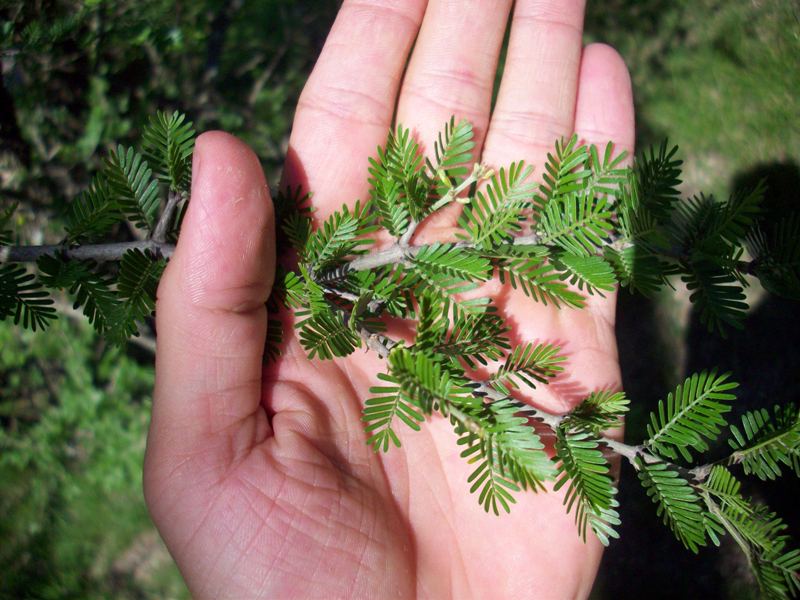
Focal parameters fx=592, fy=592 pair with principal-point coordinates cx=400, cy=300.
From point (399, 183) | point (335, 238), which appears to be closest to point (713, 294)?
point (399, 183)

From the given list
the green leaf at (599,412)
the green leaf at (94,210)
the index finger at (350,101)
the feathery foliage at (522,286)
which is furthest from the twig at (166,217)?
the green leaf at (599,412)

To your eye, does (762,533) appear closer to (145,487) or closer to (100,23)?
(145,487)

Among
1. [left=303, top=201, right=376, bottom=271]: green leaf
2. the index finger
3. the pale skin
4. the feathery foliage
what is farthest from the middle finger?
[left=303, top=201, right=376, bottom=271]: green leaf

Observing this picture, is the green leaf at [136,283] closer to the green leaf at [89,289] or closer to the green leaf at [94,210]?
the green leaf at [89,289]

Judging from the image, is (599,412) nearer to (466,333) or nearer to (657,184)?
(466,333)

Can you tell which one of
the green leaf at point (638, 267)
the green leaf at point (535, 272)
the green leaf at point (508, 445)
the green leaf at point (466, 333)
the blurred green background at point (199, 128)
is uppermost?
the green leaf at point (638, 267)

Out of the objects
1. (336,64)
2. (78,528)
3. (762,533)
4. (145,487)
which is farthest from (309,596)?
(78,528)
